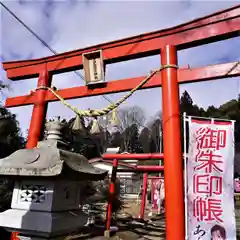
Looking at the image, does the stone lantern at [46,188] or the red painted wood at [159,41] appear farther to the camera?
the red painted wood at [159,41]

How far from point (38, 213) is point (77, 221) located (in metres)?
0.44

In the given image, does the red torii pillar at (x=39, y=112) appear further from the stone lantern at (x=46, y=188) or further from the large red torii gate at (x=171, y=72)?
the stone lantern at (x=46, y=188)

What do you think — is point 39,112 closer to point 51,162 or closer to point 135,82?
point 135,82

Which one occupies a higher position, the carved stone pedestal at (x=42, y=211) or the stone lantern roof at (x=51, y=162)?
the stone lantern roof at (x=51, y=162)

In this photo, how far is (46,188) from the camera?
2.83m

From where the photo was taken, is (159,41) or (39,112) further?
(39,112)

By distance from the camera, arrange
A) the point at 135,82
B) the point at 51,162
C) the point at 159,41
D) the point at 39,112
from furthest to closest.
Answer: the point at 39,112
the point at 135,82
the point at 159,41
the point at 51,162

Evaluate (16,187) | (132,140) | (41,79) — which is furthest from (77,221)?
(132,140)

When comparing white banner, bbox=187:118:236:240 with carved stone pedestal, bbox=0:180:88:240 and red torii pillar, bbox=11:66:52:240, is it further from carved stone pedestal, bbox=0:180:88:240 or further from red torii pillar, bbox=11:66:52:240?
red torii pillar, bbox=11:66:52:240

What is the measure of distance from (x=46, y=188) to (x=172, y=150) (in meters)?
2.17

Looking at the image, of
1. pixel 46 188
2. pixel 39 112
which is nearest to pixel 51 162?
pixel 46 188

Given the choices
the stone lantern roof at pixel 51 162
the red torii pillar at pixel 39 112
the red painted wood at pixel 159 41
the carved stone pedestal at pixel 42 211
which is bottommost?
the carved stone pedestal at pixel 42 211

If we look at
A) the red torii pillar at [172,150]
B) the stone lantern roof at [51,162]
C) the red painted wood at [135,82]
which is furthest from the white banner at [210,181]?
the stone lantern roof at [51,162]

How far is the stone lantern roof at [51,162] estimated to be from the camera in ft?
8.58
